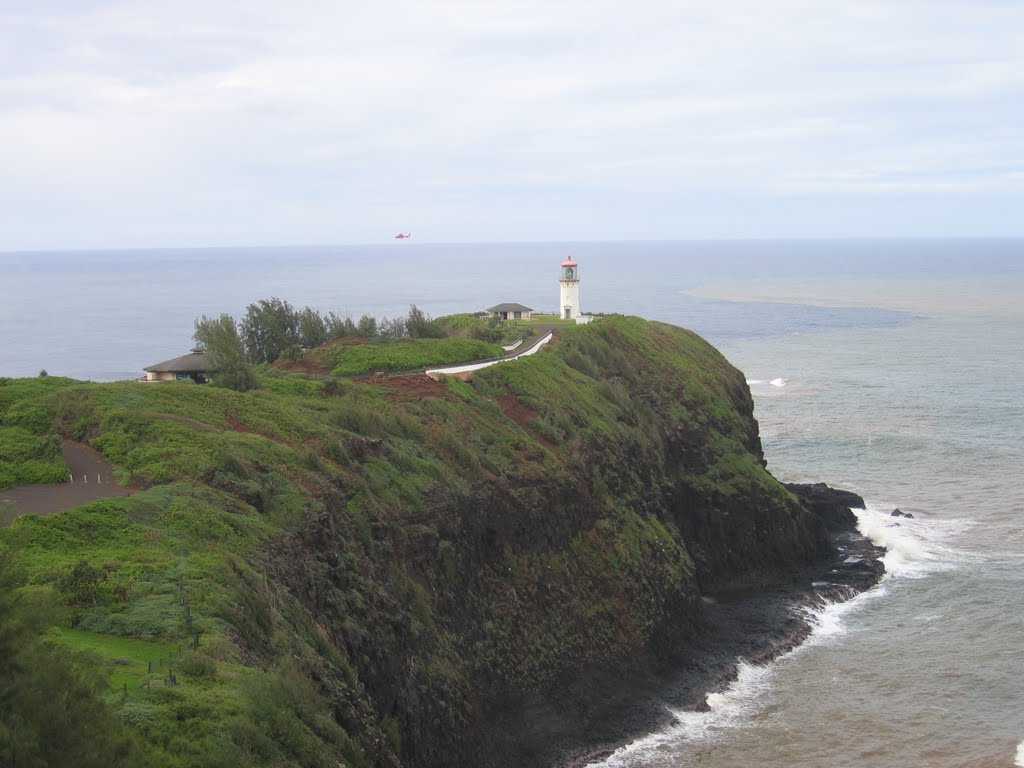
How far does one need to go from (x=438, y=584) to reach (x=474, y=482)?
483cm

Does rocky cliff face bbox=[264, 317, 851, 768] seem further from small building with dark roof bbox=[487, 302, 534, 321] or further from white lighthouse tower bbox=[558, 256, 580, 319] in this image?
small building with dark roof bbox=[487, 302, 534, 321]

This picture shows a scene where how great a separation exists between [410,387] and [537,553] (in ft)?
28.6

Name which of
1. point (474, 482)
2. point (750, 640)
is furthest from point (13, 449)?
point (750, 640)

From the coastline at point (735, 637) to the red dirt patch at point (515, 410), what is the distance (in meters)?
10.0

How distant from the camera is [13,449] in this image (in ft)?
92.0

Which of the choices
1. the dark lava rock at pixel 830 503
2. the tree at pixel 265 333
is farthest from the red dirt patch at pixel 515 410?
the tree at pixel 265 333

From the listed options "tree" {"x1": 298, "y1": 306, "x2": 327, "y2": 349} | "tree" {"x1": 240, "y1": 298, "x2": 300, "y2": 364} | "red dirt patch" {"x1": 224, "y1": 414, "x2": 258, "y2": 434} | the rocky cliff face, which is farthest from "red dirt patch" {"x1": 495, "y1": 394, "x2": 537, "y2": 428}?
"tree" {"x1": 240, "y1": 298, "x2": 300, "y2": 364}

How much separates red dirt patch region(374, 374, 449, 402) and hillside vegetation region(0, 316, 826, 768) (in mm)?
151

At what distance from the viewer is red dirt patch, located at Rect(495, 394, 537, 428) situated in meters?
42.2

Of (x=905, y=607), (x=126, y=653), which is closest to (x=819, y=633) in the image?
(x=905, y=607)

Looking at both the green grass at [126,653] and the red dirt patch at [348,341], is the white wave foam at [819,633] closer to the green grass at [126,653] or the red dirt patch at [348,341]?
the green grass at [126,653]

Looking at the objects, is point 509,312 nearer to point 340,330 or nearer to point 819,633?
point 340,330

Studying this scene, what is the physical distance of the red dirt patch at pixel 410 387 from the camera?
130 ft

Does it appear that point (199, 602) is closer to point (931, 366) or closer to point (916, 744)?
point (916, 744)
